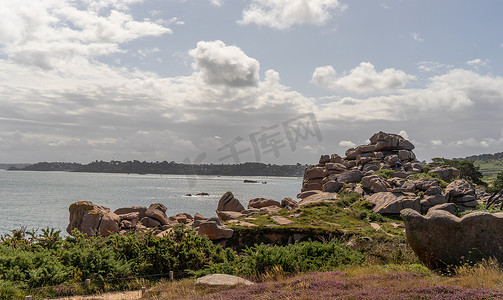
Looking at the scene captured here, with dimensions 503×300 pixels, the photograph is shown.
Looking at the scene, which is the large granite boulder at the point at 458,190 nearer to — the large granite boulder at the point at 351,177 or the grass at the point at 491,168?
the large granite boulder at the point at 351,177

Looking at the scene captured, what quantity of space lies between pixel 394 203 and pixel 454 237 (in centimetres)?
2083

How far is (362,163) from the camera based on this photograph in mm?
50062

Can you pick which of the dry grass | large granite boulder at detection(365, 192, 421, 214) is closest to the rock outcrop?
large granite boulder at detection(365, 192, 421, 214)

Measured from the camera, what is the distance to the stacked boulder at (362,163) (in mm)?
44219

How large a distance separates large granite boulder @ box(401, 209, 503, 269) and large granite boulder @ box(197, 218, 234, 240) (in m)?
12.0

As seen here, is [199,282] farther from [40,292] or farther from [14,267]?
[14,267]

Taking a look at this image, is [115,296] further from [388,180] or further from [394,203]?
[388,180]

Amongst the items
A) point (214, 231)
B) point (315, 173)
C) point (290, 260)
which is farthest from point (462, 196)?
point (290, 260)

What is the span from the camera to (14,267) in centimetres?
1280

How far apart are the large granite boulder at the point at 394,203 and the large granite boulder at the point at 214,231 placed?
15435 mm

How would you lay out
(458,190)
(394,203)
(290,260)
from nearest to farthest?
1. (290,260)
2. (394,203)
3. (458,190)

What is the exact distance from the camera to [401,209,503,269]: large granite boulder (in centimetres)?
1145

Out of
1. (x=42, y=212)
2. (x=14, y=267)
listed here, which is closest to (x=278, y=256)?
(x=14, y=267)

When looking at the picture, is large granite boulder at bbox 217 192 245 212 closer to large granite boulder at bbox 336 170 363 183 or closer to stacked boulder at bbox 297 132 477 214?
stacked boulder at bbox 297 132 477 214
